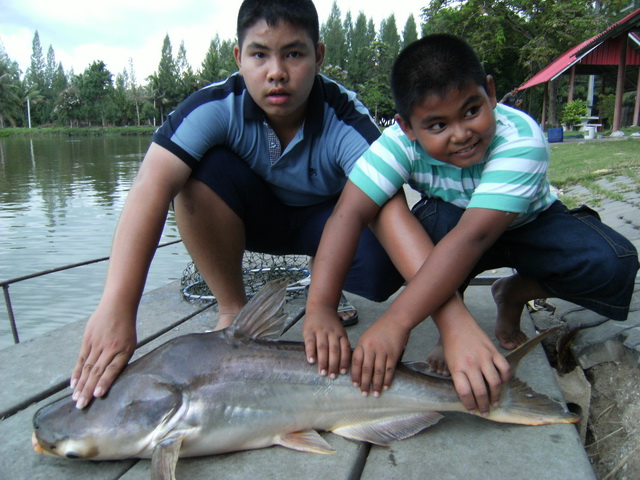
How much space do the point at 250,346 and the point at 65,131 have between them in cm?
6752

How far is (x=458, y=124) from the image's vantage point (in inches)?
65.4

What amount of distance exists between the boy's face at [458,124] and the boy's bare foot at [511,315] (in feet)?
2.12

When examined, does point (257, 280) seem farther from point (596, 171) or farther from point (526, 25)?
point (526, 25)

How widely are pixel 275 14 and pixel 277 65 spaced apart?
189mm

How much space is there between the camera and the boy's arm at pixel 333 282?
4.99ft

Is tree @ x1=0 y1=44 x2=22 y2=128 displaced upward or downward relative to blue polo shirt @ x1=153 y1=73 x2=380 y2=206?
upward

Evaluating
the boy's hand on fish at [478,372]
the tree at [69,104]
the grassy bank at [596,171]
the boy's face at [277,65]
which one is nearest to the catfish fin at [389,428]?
the boy's hand on fish at [478,372]

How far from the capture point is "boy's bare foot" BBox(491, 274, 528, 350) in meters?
2.08

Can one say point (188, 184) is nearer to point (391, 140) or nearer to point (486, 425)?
point (391, 140)

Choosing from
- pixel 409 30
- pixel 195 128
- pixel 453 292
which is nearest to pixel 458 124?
pixel 453 292

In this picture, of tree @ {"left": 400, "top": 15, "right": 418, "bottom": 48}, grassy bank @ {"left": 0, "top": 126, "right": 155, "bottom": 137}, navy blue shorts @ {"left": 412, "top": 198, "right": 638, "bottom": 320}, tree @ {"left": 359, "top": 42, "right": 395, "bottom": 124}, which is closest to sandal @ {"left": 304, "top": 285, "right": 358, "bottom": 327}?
navy blue shorts @ {"left": 412, "top": 198, "right": 638, "bottom": 320}

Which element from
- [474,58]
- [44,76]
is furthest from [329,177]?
[44,76]

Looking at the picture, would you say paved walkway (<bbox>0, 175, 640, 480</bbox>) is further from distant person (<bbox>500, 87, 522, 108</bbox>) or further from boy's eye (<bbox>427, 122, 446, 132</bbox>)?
distant person (<bbox>500, 87, 522, 108</bbox>)

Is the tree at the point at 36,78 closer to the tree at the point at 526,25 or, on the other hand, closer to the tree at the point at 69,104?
the tree at the point at 69,104
